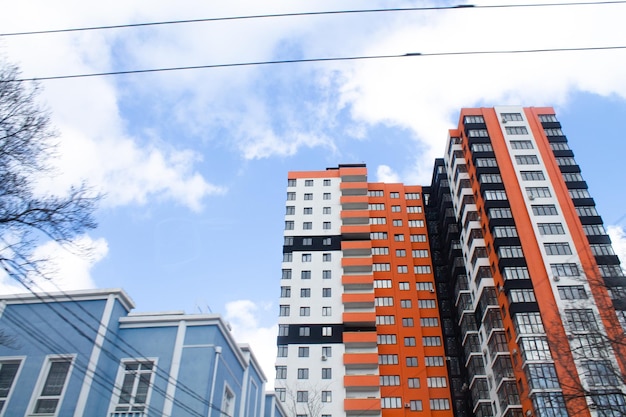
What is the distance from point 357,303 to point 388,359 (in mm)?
6759

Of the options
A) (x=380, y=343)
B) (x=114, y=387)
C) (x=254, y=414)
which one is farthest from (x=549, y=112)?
(x=114, y=387)

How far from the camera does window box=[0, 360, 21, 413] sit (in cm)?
1855

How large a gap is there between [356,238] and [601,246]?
1067 inches

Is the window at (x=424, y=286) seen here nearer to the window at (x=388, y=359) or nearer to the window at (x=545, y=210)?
the window at (x=388, y=359)

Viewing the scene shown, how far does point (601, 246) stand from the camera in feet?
163

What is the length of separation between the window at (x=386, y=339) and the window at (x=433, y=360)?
3833 mm

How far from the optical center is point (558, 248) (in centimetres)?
4941

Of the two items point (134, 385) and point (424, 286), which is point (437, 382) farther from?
point (134, 385)

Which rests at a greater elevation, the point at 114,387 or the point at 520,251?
the point at 520,251

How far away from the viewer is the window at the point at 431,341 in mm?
57812

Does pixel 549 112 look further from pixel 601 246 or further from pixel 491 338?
pixel 491 338

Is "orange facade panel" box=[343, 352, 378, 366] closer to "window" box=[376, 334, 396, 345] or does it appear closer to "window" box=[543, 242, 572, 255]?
"window" box=[376, 334, 396, 345]

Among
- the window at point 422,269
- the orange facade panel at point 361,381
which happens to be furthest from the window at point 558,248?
the orange facade panel at point 361,381

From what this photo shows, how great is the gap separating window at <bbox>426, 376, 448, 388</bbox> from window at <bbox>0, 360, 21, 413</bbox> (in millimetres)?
43686
